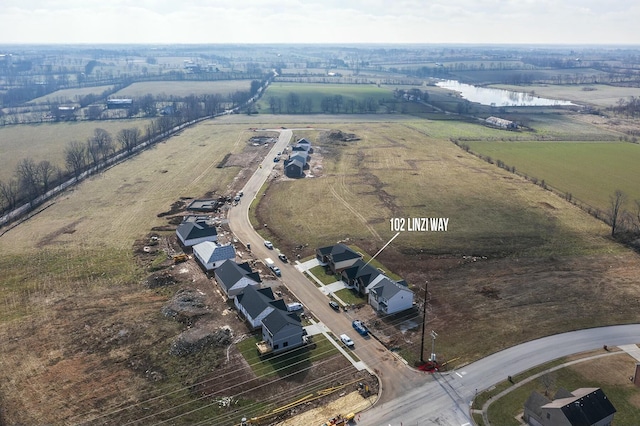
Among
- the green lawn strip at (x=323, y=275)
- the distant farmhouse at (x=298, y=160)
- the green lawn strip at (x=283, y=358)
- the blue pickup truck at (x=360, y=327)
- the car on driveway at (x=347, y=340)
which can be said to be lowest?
the green lawn strip at (x=283, y=358)

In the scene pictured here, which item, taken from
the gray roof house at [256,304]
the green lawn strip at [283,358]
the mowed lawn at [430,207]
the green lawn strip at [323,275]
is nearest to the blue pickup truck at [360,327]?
→ the green lawn strip at [283,358]

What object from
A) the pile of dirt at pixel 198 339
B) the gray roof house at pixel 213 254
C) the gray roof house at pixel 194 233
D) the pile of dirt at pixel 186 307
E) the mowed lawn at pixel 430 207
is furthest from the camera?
the mowed lawn at pixel 430 207

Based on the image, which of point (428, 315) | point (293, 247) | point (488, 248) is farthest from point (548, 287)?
point (293, 247)

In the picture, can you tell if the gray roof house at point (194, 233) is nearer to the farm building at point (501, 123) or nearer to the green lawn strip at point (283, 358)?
the green lawn strip at point (283, 358)

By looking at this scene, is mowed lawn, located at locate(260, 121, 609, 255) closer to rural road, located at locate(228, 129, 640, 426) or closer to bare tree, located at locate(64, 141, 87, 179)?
rural road, located at locate(228, 129, 640, 426)

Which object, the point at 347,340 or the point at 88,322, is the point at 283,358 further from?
the point at 88,322

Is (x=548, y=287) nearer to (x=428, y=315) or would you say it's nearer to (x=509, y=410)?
(x=428, y=315)
